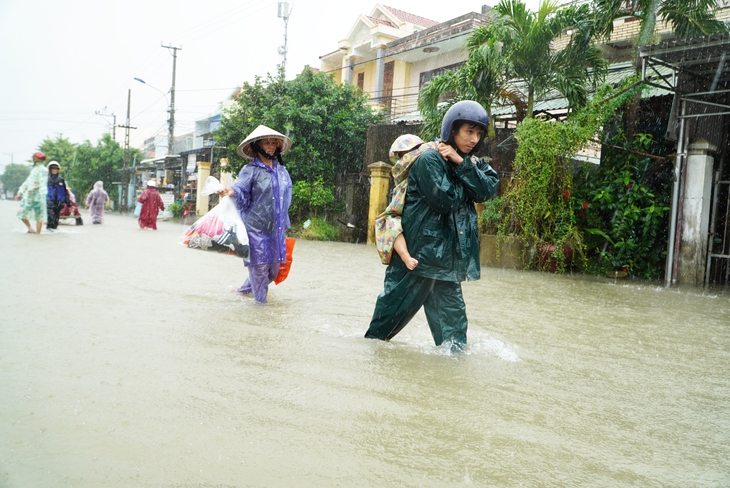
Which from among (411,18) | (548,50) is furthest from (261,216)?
(411,18)

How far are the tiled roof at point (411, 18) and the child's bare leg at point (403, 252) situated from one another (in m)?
25.7

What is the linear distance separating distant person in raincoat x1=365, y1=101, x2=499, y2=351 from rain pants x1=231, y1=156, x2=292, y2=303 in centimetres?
195

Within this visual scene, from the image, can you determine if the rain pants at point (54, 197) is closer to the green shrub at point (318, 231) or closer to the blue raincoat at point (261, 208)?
the green shrub at point (318, 231)

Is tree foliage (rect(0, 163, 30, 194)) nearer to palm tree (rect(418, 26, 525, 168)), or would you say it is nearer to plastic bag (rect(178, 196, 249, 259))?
palm tree (rect(418, 26, 525, 168))

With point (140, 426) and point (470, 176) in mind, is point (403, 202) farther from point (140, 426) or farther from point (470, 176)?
point (140, 426)

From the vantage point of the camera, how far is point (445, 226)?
11.4ft

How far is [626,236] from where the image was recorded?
941 cm

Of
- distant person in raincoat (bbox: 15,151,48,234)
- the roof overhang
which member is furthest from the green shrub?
the roof overhang

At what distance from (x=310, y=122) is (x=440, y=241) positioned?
50.4 ft

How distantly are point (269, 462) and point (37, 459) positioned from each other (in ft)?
2.53

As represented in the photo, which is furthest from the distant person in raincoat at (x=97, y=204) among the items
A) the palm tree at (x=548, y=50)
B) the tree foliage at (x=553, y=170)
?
the tree foliage at (x=553, y=170)

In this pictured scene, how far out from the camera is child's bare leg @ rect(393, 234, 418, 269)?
135 inches

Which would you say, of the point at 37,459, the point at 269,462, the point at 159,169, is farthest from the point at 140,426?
the point at 159,169

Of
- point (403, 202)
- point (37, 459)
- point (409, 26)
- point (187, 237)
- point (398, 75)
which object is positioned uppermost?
point (409, 26)
